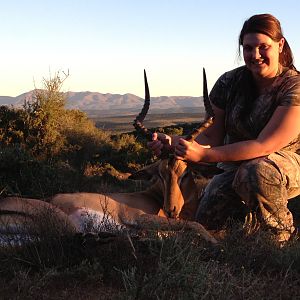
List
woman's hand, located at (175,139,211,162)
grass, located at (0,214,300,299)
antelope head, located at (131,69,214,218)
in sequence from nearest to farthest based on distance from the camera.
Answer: grass, located at (0,214,300,299) → woman's hand, located at (175,139,211,162) → antelope head, located at (131,69,214,218)

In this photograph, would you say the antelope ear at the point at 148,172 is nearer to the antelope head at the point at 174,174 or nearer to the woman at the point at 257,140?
the antelope head at the point at 174,174

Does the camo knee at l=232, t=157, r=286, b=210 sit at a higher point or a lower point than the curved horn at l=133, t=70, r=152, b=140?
lower

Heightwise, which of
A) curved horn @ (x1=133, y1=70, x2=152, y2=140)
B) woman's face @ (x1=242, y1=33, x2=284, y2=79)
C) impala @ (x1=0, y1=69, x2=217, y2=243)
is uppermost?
woman's face @ (x1=242, y1=33, x2=284, y2=79)

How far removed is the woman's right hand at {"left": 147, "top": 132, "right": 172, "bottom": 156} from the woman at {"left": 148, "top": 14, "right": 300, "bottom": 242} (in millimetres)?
12

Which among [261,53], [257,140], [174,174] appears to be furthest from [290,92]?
[174,174]

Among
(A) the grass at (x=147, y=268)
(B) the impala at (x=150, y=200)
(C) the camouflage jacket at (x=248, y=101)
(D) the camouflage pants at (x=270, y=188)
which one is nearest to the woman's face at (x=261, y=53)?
(C) the camouflage jacket at (x=248, y=101)

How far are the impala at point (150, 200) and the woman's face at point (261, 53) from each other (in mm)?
568

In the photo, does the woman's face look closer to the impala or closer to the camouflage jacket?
the camouflage jacket

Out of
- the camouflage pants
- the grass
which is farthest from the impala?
the grass

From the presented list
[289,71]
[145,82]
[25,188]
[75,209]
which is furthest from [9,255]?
[25,188]

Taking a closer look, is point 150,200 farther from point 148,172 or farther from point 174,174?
point 174,174

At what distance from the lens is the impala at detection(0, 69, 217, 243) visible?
6.79 metres

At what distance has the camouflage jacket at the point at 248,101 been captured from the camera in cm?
625

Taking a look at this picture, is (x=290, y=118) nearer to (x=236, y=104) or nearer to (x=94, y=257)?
(x=236, y=104)
